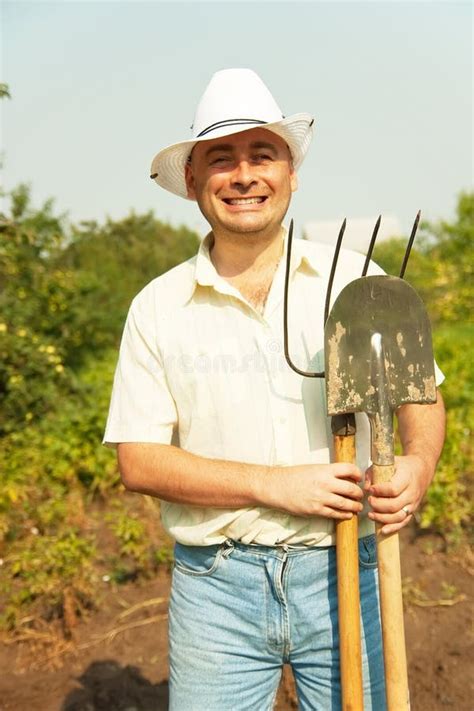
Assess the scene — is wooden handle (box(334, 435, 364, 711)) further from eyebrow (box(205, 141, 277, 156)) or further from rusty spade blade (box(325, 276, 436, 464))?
eyebrow (box(205, 141, 277, 156))

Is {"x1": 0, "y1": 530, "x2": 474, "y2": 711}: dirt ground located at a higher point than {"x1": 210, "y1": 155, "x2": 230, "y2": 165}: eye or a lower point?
lower

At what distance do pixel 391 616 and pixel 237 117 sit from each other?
123cm

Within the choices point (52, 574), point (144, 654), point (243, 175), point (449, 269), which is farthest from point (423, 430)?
point (449, 269)

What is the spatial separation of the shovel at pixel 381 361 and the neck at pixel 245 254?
1.05 feet

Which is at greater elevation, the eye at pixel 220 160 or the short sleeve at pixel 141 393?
the eye at pixel 220 160

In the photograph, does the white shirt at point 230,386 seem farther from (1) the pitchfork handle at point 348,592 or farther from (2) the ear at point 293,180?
(2) the ear at point 293,180

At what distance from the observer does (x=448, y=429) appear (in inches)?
195

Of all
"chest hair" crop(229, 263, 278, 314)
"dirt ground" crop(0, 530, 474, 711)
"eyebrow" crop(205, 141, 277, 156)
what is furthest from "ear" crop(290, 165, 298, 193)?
"dirt ground" crop(0, 530, 474, 711)

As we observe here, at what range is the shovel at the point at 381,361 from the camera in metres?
1.75

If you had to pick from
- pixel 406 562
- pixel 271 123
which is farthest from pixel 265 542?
pixel 406 562

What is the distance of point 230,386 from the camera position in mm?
1922

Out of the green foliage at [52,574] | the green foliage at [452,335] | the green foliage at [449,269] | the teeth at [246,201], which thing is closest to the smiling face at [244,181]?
the teeth at [246,201]

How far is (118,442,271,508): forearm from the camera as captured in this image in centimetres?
182

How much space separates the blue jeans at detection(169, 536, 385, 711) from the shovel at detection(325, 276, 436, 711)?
187mm
